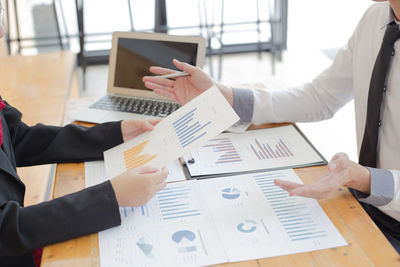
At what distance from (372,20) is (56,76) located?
5.14ft

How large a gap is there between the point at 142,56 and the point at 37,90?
755mm

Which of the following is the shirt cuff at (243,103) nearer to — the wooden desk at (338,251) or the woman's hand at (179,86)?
the woman's hand at (179,86)

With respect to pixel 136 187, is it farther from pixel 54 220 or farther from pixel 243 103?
pixel 243 103

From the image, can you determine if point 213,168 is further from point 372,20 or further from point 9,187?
point 372,20

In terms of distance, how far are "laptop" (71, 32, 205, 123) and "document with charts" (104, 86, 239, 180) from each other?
0.34 metres

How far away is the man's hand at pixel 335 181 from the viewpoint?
992mm

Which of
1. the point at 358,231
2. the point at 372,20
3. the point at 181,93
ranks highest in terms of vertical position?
the point at 372,20

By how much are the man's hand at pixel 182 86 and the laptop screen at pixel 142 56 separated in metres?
0.13

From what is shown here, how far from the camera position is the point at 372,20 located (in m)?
1.38

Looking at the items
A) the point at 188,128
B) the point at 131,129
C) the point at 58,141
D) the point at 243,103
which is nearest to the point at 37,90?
the point at 58,141

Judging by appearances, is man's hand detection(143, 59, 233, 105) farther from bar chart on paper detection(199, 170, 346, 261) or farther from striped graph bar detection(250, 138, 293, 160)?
bar chart on paper detection(199, 170, 346, 261)

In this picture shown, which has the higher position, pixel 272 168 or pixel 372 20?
pixel 372 20

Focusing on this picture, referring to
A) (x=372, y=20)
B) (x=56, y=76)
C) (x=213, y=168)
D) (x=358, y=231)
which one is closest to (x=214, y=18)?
(x=56, y=76)

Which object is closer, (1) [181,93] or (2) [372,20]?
(2) [372,20]
